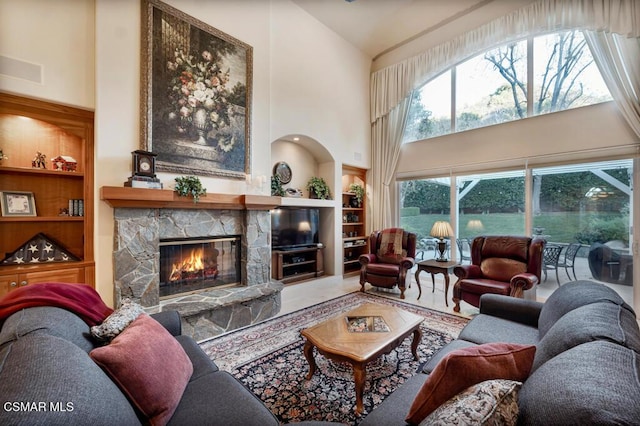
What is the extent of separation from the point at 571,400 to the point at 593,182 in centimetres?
446

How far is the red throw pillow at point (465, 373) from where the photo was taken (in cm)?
99

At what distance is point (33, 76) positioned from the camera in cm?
259

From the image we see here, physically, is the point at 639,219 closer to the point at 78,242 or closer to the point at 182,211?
the point at 182,211

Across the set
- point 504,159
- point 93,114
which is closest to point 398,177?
point 504,159

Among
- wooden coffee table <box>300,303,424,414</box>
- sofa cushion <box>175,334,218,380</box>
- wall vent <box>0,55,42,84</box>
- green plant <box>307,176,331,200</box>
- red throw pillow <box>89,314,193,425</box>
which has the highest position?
wall vent <box>0,55,42,84</box>

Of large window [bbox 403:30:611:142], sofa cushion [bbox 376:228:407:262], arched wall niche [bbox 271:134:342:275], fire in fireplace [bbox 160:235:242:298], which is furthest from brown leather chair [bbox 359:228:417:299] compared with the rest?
large window [bbox 403:30:611:142]

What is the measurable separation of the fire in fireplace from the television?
2.99 ft

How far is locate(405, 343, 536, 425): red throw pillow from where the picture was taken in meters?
0.99

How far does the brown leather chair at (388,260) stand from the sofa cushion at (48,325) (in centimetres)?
377

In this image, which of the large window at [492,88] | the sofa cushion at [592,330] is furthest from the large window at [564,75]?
the sofa cushion at [592,330]

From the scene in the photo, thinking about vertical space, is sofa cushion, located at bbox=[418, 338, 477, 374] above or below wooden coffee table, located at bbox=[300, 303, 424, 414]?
above

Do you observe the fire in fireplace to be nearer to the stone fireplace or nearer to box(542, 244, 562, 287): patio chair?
the stone fireplace

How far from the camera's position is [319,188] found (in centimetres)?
521

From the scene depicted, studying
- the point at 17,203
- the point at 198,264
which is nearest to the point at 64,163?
the point at 17,203
